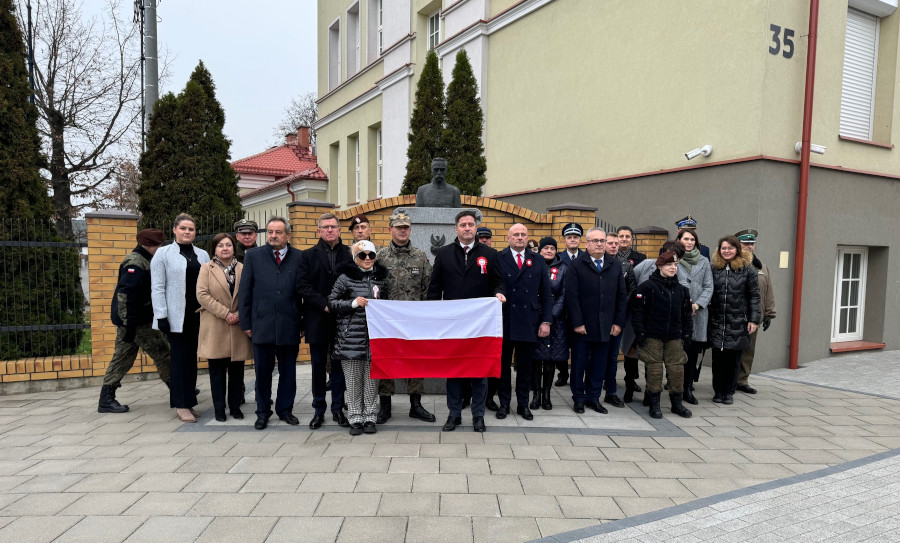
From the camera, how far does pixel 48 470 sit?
4.14 meters

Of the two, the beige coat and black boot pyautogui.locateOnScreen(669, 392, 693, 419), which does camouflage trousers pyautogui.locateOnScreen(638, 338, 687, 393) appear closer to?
black boot pyautogui.locateOnScreen(669, 392, 693, 419)

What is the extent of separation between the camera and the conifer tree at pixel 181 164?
9.61 metres

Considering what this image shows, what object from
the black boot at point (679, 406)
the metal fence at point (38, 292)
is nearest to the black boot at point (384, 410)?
the black boot at point (679, 406)

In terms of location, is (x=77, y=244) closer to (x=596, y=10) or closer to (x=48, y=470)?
(x=48, y=470)

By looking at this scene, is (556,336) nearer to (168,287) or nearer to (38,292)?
(168,287)

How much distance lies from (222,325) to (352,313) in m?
1.29

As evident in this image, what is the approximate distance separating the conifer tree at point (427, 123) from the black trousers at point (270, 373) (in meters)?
6.34

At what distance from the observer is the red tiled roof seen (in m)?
28.2

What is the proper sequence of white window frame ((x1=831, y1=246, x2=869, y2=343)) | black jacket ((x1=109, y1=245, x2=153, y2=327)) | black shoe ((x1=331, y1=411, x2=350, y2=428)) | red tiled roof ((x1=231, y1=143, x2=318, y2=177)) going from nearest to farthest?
black shoe ((x1=331, y1=411, x2=350, y2=428)) < black jacket ((x1=109, y1=245, x2=153, y2=327)) < white window frame ((x1=831, y1=246, x2=869, y2=343)) < red tiled roof ((x1=231, y1=143, x2=318, y2=177))

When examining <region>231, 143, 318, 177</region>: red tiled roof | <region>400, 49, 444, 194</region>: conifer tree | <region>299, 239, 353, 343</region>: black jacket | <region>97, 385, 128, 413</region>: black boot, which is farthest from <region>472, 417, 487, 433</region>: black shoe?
<region>231, 143, 318, 177</region>: red tiled roof

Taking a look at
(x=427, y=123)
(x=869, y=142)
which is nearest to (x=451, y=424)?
(x=427, y=123)

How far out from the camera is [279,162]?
96.0ft

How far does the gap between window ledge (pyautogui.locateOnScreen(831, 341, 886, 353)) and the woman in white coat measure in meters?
9.66

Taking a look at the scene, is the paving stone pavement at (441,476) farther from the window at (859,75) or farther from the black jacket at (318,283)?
the window at (859,75)
